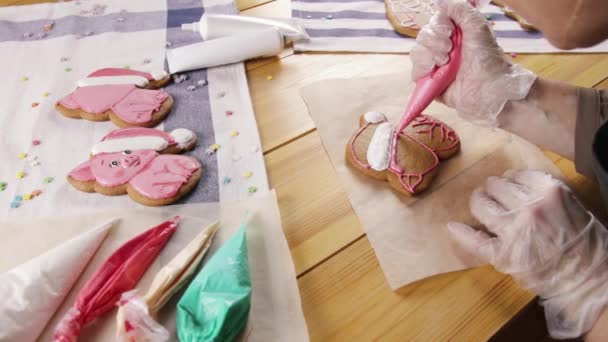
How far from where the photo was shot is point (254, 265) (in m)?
0.59

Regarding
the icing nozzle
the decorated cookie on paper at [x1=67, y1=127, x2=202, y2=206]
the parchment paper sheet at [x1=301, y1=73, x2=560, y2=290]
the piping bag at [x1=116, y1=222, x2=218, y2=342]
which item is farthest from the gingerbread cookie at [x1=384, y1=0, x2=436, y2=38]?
the piping bag at [x1=116, y1=222, x2=218, y2=342]

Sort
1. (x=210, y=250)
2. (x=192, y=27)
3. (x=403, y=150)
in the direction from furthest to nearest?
(x=192, y=27)
(x=403, y=150)
(x=210, y=250)

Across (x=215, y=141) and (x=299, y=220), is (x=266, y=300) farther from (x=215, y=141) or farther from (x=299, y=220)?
(x=215, y=141)

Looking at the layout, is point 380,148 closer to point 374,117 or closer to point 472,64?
point 374,117

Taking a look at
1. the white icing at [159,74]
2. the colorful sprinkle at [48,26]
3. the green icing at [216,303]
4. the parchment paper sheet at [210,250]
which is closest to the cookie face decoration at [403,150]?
the parchment paper sheet at [210,250]

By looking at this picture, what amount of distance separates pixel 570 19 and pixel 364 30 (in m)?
0.48

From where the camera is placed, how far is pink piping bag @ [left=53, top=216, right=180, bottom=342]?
503 mm

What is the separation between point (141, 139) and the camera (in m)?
0.72

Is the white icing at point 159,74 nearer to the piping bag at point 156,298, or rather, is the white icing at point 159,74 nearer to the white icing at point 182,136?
the white icing at point 182,136

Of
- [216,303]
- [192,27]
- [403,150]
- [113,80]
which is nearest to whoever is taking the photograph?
[216,303]

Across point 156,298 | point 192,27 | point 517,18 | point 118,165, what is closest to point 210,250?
point 156,298

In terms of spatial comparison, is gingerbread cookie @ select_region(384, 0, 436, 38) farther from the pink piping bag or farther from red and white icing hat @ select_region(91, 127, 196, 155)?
the pink piping bag

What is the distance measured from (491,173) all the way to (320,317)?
0.35 meters

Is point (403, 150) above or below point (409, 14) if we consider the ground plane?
below
